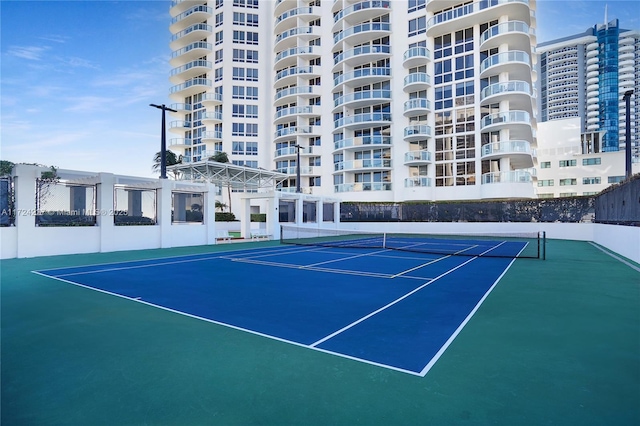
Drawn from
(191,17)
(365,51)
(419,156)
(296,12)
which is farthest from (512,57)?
(191,17)

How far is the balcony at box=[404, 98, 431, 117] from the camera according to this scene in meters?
43.3

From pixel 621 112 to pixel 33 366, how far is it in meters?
187

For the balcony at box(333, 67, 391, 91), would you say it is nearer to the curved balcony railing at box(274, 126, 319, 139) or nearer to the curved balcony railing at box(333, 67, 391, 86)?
the curved balcony railing at box(333, 67, 391, 86)

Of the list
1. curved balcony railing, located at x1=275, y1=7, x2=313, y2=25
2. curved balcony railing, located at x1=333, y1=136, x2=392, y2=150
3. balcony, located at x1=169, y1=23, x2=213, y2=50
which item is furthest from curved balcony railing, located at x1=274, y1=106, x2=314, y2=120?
balcony, located at x1=169, y1=23, x2=213, y2=50

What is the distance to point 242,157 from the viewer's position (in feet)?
184

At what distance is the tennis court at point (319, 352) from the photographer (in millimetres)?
3549

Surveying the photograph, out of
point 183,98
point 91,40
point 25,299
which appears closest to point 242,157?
point 183,98

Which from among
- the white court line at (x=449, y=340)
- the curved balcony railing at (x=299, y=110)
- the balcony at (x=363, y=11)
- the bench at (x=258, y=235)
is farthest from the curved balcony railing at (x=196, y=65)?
the white court line at (x=449, y=340)

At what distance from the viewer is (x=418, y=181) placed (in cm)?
4300

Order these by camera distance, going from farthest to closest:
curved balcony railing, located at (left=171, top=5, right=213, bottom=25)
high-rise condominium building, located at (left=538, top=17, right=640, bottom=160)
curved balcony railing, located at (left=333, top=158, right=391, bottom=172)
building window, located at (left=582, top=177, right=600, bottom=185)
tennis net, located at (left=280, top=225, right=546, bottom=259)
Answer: high-rise condominium building, located at (left=538, top=17, right=640, bottom=160)
building window, located at (left=582, top=177, right=600, bottom=185)
curved balcony railing, located at (left=171, top=5, right=213, bottom=25)
curved balcony railing, located at (left=333, top=158, right=391, bottom=172)
tennis net, located at (left=280, top=225, right=546, bottom=259)

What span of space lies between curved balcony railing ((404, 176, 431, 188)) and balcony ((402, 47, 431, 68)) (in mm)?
13958

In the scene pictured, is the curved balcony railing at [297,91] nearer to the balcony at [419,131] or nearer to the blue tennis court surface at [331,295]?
the balcony at [419,131]

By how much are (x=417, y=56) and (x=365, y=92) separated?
7270 mm

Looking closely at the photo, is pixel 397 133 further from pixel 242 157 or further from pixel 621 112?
pixel 621 112
